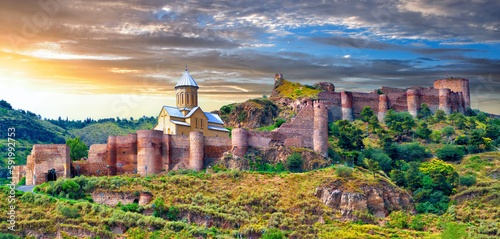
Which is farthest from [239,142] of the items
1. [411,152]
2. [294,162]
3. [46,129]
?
[46,129]

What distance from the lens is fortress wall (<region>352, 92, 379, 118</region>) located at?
293 feet

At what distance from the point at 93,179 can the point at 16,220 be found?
829 cm

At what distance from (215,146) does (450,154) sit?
31.1 m

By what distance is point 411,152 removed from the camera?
78.6 meters

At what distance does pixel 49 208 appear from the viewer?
176 feet

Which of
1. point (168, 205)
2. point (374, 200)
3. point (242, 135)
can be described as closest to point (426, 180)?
point (374, 200)

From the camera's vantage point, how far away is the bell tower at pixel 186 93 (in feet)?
236

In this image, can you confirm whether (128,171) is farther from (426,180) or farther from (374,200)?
(426,180)

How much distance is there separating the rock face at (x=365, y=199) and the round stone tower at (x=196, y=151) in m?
11.7

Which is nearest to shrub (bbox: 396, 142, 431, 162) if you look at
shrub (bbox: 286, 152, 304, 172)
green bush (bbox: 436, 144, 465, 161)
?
green bush (bbox: 436, 144, 465, 161)

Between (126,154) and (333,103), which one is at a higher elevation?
(333,103)

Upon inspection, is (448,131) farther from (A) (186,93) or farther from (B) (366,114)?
(A) (186,93)

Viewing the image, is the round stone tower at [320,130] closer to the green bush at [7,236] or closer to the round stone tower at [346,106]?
the round stone tower at [346,106]

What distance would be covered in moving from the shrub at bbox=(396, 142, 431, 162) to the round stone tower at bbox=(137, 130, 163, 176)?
3186cm
